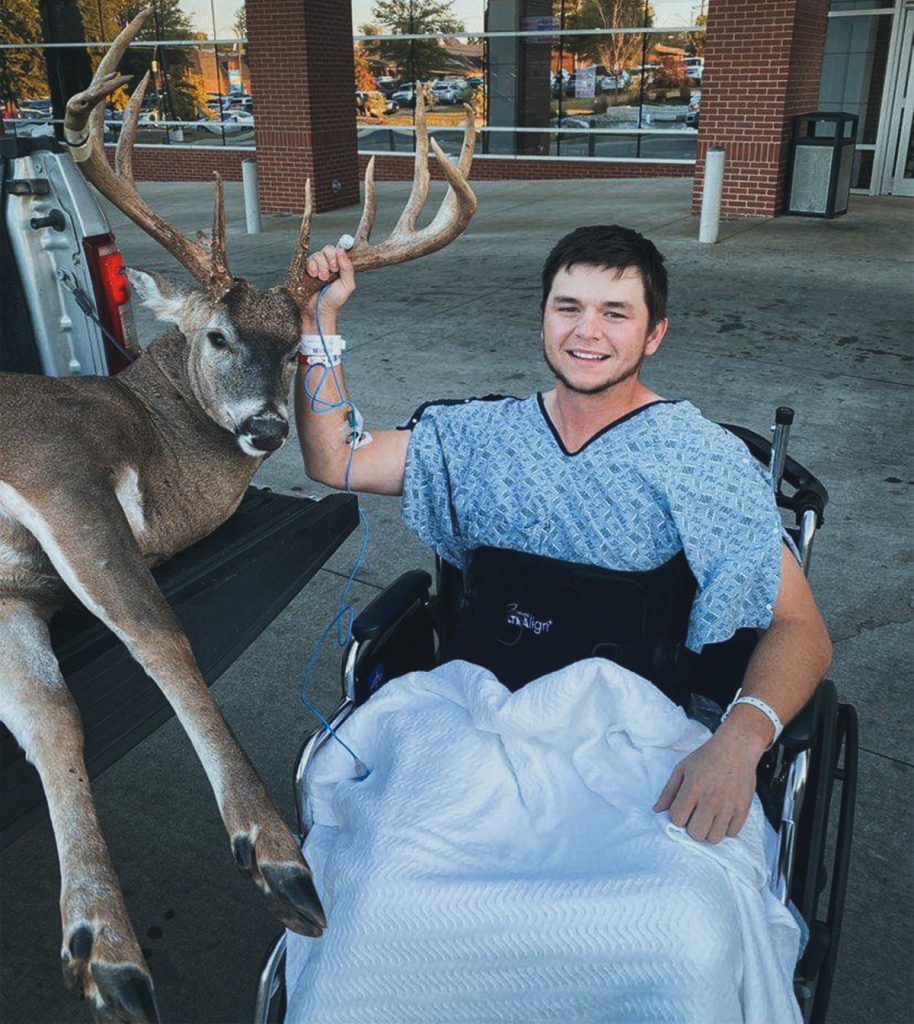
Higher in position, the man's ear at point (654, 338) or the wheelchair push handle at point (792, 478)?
the man's ear at point (654, 338)

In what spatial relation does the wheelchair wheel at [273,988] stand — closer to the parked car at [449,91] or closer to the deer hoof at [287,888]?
the deer hoof at [287,888]

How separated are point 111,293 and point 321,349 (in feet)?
4.16

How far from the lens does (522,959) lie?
1.58m

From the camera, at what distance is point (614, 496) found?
86.3 inches

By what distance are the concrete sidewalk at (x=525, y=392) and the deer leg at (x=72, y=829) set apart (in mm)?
706

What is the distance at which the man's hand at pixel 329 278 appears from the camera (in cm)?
256

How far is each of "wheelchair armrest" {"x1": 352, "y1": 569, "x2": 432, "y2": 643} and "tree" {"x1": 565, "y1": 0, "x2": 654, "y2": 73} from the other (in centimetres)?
1547

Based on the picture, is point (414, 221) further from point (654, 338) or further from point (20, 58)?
point (20, 58)

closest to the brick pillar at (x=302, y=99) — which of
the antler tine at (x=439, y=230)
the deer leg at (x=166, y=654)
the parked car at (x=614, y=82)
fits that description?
the parked car at (x=614, y=82)

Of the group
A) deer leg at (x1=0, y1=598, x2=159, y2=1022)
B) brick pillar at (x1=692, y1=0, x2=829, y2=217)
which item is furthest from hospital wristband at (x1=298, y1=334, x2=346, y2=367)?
brick pillar at (x1=692, y1=0, x2=829, y2=217)

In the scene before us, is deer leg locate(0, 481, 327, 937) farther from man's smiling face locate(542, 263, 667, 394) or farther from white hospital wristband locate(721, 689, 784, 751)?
man's smiling face locate(542, 263, 667, 394)

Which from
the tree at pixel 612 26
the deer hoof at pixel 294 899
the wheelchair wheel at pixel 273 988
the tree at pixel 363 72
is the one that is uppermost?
the tree at pixel 612 26

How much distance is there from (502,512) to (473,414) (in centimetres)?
27

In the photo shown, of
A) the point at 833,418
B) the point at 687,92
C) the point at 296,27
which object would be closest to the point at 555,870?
the point at 833,418
